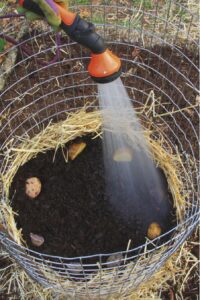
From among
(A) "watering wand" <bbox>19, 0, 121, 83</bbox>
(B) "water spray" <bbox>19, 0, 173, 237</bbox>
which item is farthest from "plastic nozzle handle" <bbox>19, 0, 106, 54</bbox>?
(B) "water spray" <bbox>19, 0, 173, 237</bbox>

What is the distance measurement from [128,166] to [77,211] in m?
0.24

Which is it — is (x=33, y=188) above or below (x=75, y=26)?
below

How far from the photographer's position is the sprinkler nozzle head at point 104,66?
99cm

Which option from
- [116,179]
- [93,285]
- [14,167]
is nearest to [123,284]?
[93,285]

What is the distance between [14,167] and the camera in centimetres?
147

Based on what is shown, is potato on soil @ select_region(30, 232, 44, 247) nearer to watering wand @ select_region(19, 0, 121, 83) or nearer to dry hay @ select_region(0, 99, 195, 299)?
dry hay @ select_region(0, 99, 195, 299)

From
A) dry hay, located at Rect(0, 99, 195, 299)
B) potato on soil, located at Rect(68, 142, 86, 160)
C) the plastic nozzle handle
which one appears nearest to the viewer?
the plastic nozzle handle

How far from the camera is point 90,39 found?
0.95 m

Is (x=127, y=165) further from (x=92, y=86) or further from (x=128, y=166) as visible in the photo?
(x=92, y=86)


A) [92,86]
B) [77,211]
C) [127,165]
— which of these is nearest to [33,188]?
[77,211]

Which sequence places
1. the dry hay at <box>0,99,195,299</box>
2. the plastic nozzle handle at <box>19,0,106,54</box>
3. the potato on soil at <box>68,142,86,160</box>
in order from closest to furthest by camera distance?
the plastic nozzle handle at <box>19,0,106,54</box>
the dry hay at <box>0,99,195,299</box>
the potato on soil at <box>68,142,86,160</box>

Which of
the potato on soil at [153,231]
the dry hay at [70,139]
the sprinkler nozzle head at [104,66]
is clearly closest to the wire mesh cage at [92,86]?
the dry hay at [70,139]

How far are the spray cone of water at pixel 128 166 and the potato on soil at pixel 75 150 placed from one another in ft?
0.26

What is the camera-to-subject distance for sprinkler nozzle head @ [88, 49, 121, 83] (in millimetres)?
989
